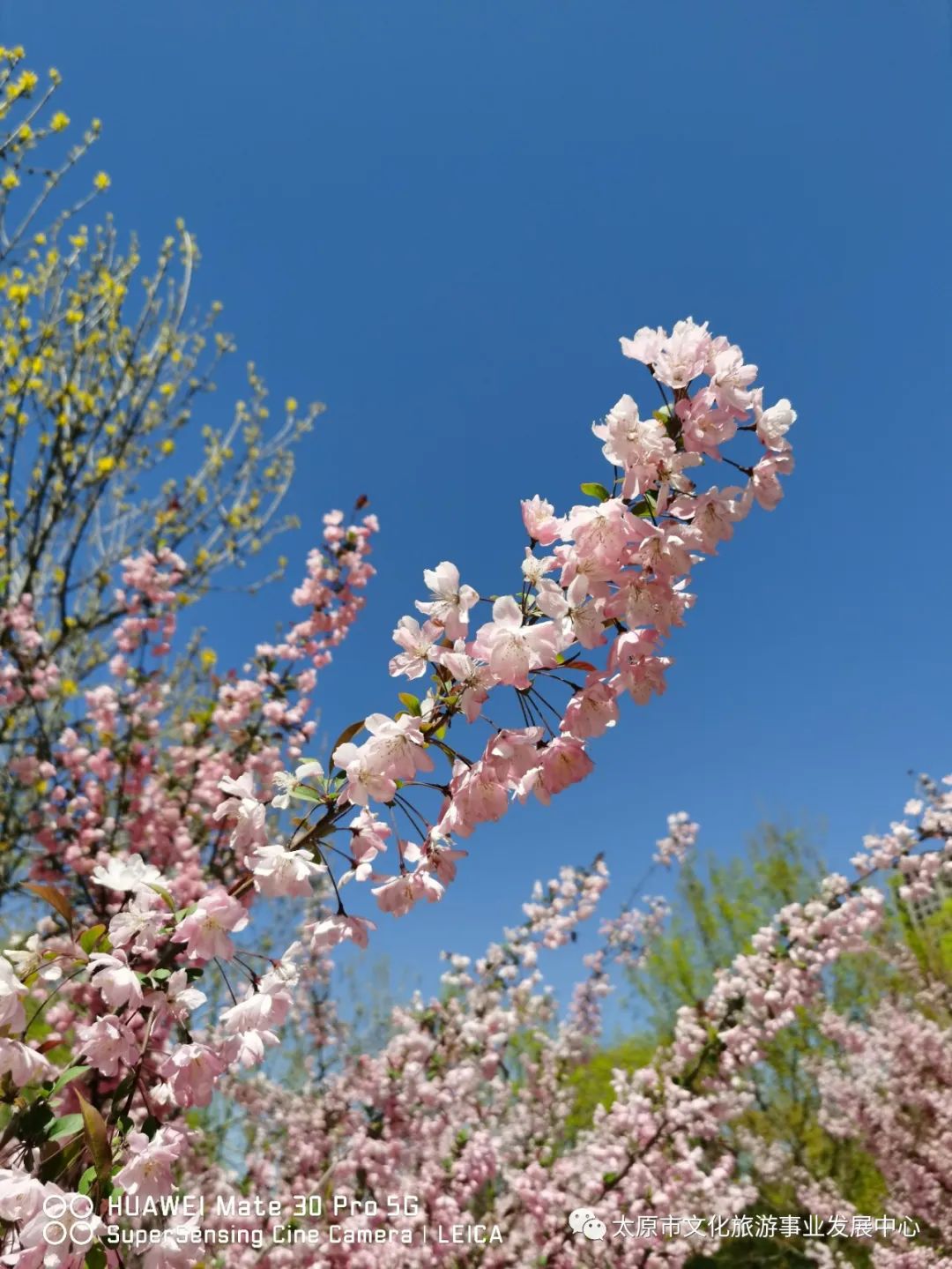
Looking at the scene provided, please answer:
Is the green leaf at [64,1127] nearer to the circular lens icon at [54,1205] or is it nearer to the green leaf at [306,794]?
the circular lens icon at [54,1205]

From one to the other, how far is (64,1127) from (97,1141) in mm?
163

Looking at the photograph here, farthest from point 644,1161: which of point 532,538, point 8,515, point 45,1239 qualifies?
point 8,515

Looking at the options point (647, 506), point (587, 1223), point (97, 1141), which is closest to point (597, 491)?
point (647, 506)

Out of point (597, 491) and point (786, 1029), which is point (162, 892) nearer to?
point (597, 491)

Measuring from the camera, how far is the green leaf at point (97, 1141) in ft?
3.93

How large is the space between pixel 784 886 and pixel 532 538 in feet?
54.5

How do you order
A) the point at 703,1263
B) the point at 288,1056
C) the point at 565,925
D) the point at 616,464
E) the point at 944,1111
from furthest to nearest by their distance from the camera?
1. the point at 703,1263
2. the point at 288,1056
3. the point at 944,1111
4. the point at 565,925
5. the point at 616,464

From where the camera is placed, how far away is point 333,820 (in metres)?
1.49

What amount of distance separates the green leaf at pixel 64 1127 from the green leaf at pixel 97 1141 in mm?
91

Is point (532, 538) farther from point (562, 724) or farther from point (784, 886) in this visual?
point (784, 886)

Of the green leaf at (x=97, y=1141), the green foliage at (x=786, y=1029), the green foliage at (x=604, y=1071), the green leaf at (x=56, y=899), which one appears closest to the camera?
the green leaf at (x=97, y=1141)

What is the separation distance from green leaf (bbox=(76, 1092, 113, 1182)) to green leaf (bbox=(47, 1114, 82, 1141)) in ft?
0.30

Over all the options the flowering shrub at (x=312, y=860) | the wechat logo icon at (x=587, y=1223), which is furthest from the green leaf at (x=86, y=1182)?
the wechat logo icon at (x=587, y=1223)

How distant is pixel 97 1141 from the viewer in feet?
3.95
